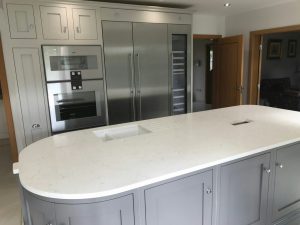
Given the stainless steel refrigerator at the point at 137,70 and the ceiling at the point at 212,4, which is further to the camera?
the ceiling at the point at 212,4

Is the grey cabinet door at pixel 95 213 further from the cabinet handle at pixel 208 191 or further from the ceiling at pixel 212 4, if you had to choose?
the ceiling at pixel 212 4

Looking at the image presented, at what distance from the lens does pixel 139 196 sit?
119 cm

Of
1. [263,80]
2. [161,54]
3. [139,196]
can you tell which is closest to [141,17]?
[161,54]

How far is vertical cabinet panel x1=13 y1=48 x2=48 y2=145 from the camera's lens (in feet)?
9.30

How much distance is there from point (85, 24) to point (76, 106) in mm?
1110

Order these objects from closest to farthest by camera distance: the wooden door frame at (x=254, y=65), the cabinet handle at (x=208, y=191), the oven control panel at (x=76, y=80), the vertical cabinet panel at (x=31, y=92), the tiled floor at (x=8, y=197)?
the cabinet handle at (x=208, y=191) < the tiled floor at (x=8, y=197) < the vertical cabinet panel at (x=31, y=92) < the oven control panel at (x=76, y=80) < the wooden door frame at (x=254, y=65)

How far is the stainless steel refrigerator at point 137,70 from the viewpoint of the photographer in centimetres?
335

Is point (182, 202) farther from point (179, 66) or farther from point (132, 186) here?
point (179, 66)

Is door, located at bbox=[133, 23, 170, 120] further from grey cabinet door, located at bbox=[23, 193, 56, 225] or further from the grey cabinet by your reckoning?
grey cabinet door, located at bbox=[23, 193, 56, 225]

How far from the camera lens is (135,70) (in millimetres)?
3535

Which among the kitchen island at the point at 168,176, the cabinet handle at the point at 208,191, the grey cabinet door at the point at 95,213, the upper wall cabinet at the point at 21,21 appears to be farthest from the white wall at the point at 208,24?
the grey cabinet door at the point at 95,213

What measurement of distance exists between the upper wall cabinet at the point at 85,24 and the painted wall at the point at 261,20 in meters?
2.98

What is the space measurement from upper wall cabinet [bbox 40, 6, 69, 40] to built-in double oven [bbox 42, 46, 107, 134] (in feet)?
0.50

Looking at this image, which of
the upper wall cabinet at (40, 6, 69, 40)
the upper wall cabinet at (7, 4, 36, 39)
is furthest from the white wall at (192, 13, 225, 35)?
the upper wall cabinet at (7, 4, 36, 39)
